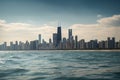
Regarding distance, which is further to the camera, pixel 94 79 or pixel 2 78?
pixel 2 78

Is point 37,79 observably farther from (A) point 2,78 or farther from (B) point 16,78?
(A) point 2,78

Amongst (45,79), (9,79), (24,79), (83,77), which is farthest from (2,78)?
(83,77)

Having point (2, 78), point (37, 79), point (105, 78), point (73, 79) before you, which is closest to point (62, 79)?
point (73, 79)

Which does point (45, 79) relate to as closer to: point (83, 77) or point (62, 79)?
point (62, 79)

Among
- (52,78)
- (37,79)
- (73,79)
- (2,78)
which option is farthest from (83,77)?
(2,78)

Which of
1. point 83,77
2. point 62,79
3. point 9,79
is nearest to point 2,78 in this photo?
point 9,79

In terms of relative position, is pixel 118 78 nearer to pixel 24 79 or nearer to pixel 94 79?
pixel 94 79

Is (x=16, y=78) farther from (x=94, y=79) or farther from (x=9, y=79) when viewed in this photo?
(x=94, y=79)
